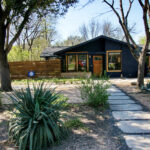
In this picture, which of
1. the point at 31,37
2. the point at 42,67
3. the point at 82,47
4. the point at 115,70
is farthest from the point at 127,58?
the point at 31,37

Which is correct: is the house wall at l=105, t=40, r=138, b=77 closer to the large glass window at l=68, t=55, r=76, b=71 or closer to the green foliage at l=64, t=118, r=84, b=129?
the large glass window at l=68, t=55, r=76, b=71

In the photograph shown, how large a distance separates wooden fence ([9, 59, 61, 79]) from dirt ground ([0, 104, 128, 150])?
31.9ft

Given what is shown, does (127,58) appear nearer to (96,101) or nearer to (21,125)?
(96,101)

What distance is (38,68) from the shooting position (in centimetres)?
1366

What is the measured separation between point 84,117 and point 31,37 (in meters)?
26.9

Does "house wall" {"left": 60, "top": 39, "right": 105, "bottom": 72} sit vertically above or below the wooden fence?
above

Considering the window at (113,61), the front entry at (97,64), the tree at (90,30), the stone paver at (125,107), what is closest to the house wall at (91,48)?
the front entry at (97,64)

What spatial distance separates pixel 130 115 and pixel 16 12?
6.12 meters

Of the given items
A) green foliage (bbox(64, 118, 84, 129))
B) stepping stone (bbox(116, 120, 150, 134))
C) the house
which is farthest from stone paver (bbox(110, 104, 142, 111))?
the house

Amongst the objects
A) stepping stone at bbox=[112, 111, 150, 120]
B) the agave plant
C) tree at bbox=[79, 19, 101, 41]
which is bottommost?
stepping stone at bbox=[112, 111, 150, 120]

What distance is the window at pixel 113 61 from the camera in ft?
44.1

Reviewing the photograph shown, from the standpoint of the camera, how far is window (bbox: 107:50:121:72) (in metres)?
13.5

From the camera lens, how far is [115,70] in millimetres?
13547

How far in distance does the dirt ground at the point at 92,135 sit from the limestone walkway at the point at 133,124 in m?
0.15
